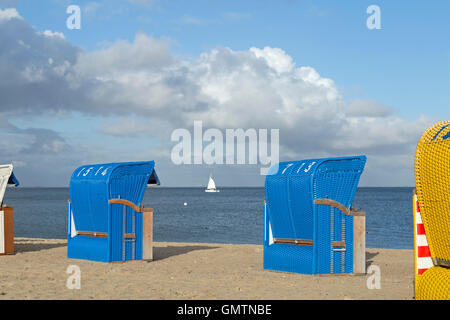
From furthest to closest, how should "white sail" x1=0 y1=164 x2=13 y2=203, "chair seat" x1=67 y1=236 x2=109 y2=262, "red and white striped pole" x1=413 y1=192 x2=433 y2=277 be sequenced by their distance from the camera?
1. "white sail" x1=0 y1=164 x2=13 y2=203
2. "chair seat" x1=67 y1=236 x2=109 y2=262
3. "red and white striped pole" x1=413 y1=192 x2=433 y2=277

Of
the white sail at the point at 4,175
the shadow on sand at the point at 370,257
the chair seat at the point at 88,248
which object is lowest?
the shadow on sand at the point at 370,257

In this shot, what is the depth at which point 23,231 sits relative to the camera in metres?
40.4

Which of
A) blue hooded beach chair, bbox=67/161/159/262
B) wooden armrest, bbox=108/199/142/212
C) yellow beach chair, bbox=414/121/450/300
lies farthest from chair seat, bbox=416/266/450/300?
blue hooded beach chair, bbox=67/161/159/262

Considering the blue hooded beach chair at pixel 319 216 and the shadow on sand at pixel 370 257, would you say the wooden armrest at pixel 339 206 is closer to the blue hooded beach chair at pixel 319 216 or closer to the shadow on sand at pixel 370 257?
the blue hooded beach chair at pixel 319 216

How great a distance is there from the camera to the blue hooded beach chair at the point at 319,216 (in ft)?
39.0

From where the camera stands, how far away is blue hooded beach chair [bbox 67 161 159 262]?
14.5 meters

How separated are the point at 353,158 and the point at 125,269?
582 cm

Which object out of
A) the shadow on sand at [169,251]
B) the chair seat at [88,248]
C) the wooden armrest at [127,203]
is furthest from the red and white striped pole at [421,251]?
the shadow on sand at [169,251]

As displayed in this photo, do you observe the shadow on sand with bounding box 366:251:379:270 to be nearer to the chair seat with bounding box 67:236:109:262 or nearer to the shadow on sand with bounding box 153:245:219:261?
the shadow on sand with bounding box 153:245:219:261

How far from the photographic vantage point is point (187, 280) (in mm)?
11844

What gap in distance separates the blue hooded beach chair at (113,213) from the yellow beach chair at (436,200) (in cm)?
901

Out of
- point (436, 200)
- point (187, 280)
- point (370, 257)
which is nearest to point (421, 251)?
point (436, 200)
